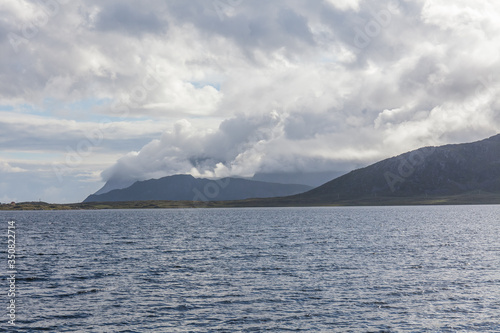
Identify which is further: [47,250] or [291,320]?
[47,250]

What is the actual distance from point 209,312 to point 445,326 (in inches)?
842

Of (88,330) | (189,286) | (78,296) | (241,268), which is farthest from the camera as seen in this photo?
(241,268)

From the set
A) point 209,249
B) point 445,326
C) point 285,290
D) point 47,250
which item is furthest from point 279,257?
point 47,250

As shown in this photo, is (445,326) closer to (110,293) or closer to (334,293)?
(334,293)

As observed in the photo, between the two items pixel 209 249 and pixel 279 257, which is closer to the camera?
pixel 279 257

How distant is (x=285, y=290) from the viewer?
53.1m

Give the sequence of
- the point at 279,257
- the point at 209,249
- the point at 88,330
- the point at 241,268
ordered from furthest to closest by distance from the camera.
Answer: the point at 209,249, the point at 279,257, the point at 241,268, the point at 88,330

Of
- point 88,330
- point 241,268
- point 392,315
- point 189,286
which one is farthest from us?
point 241,268

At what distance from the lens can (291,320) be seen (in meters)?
41.0

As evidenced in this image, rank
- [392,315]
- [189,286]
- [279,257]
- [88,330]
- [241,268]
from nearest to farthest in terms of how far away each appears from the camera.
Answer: [88,330] < [392,315] < [189,286] < [241,268] < [279,257]

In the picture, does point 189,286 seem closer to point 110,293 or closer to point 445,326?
point 110,293

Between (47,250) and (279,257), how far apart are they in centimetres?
5182

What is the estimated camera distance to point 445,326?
3903 centimetres

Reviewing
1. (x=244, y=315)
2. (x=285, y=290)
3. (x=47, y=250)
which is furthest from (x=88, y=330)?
(x=47, y=250)
